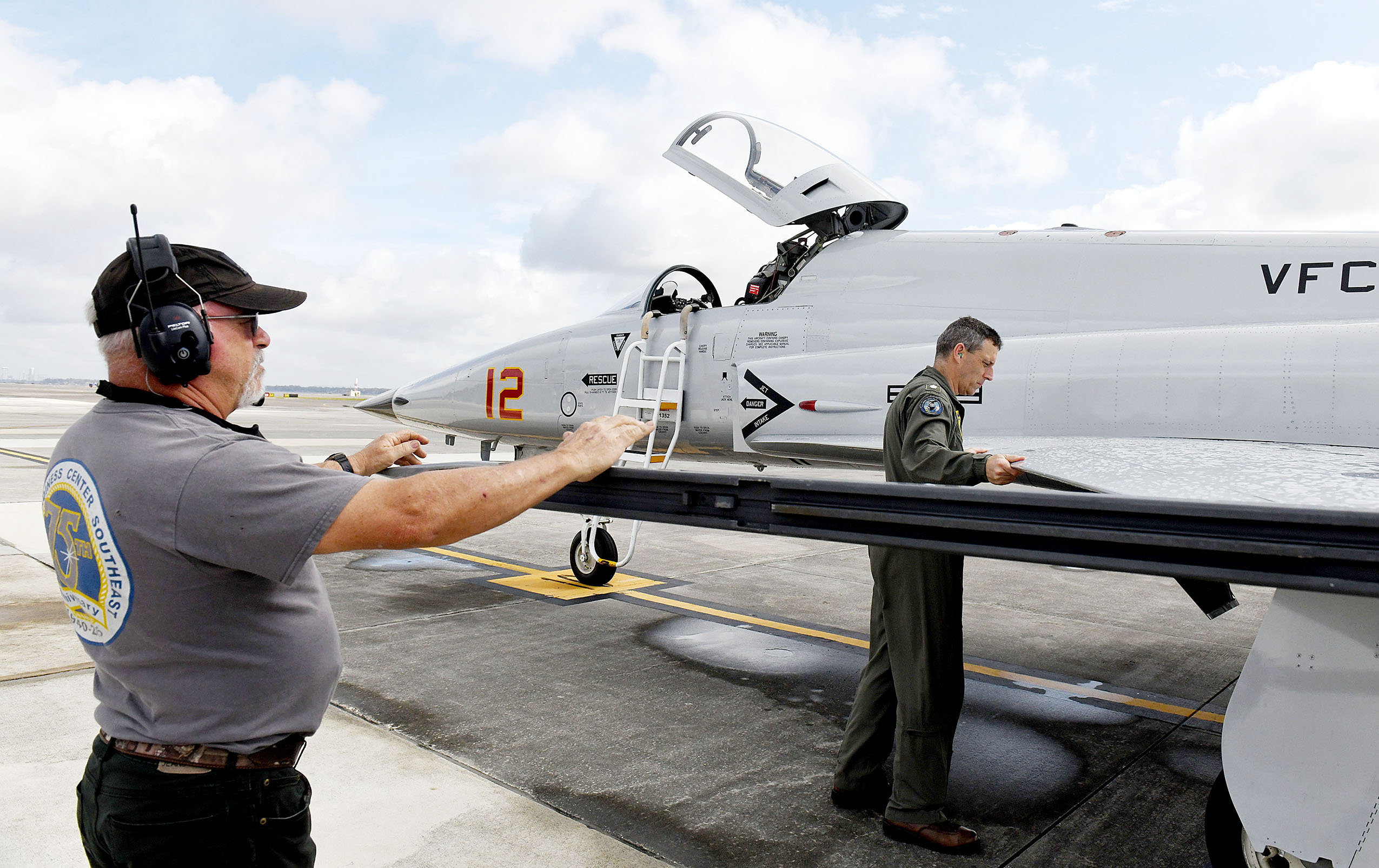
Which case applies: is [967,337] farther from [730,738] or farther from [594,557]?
[594,557]

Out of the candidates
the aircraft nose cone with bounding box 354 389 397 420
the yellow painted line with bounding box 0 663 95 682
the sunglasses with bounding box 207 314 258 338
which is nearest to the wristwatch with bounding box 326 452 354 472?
the sunglasses with bounding box 207 314 258 338

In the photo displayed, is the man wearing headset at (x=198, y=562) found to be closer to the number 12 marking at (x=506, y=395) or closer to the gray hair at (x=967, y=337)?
the gray hair at (x=967, y=337)

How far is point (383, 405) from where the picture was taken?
8211 millimetres

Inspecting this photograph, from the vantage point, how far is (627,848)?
3.12m

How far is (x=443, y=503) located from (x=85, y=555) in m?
0.65

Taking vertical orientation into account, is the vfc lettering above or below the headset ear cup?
above

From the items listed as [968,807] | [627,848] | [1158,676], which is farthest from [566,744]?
[1158,676]

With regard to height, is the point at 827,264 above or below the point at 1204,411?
above

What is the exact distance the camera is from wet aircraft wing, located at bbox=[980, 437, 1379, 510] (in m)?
2.73

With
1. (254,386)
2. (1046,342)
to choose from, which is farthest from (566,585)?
(254,386)

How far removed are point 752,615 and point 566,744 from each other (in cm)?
305

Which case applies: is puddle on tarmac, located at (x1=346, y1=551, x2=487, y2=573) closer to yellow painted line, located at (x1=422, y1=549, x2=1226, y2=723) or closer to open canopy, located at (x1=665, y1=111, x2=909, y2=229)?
yellow painted line, located at (x1=422, y1=549, x2=1226, y2=723)

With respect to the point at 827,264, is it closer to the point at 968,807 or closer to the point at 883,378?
the point at 883,378

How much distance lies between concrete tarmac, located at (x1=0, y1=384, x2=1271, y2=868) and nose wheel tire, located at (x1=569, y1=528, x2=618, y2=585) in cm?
20
